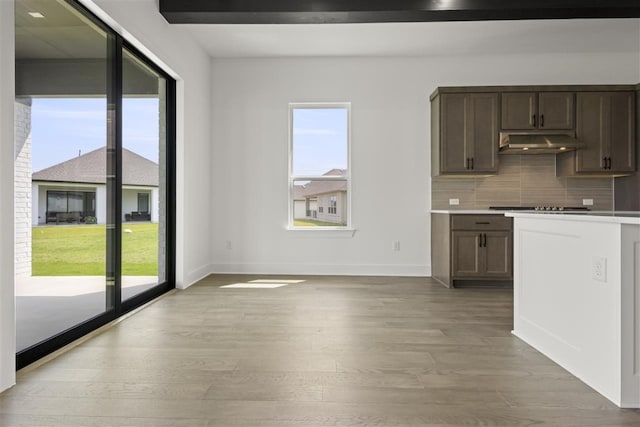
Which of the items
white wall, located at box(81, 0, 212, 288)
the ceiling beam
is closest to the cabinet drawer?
the ceiling beam

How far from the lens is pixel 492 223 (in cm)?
444

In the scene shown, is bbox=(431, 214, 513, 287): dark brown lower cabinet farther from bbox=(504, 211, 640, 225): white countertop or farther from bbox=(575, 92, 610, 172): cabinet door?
bbox=(504, 211, 640, 225): white countertop

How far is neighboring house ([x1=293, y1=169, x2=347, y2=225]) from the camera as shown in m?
5.29

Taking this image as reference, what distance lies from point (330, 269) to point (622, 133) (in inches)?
153

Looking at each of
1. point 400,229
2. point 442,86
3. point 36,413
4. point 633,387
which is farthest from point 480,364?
point 442,86

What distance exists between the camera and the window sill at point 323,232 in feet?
17.1

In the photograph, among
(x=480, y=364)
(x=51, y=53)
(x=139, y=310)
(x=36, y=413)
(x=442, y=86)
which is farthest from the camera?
(x=442, y=86)

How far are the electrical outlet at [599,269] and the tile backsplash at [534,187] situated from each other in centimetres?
312

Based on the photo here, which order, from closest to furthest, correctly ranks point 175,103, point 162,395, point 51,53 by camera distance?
point 162,395 < point 51,53 < point 175,103

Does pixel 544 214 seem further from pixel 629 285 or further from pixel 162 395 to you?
pixel 162 395

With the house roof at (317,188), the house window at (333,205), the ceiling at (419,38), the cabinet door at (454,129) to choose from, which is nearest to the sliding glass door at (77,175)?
the ceiling at (419,38)

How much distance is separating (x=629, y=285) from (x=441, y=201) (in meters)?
3.33

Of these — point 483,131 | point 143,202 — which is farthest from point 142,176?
point 483,131

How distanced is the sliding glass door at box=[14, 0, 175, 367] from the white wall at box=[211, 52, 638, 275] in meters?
1.47
